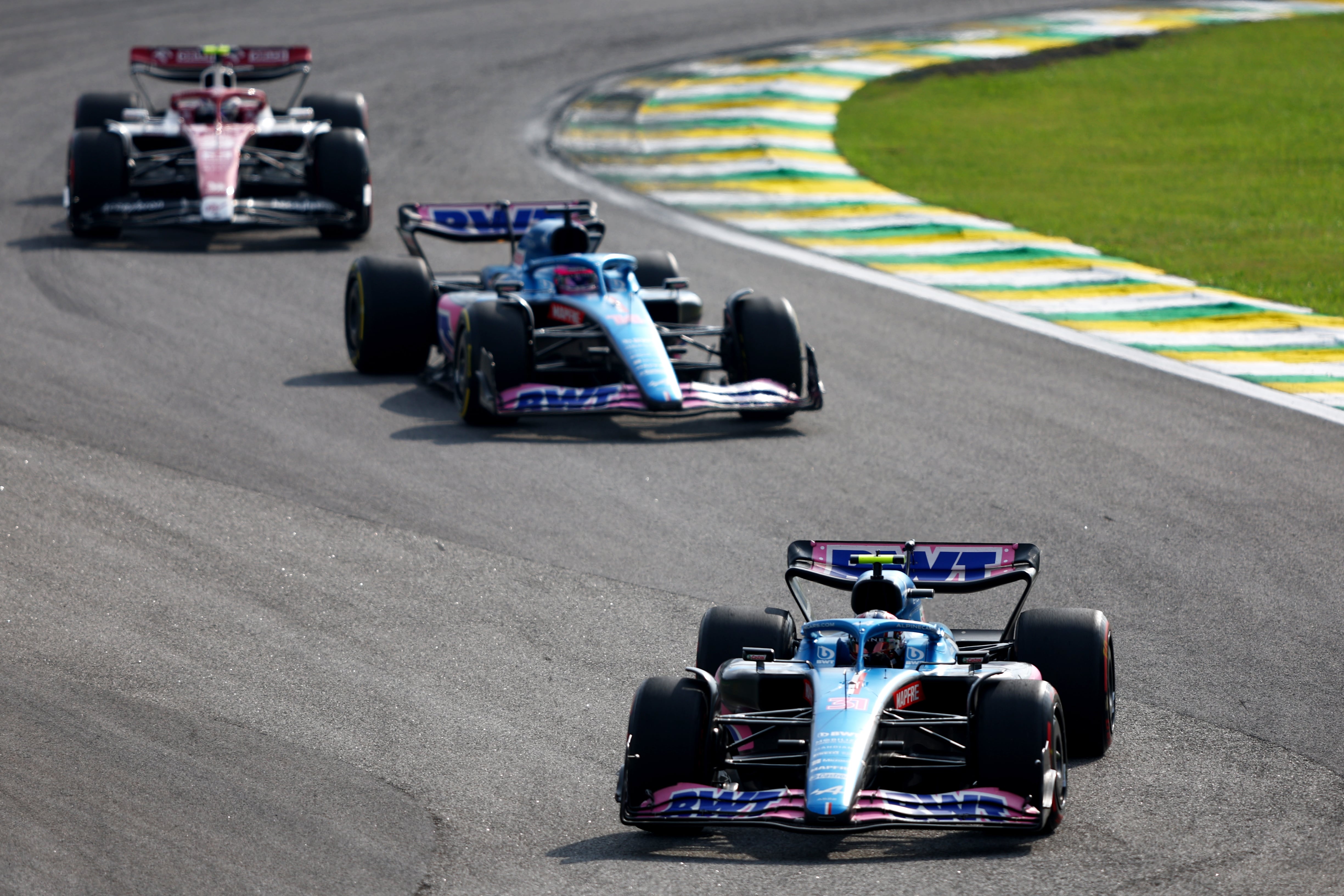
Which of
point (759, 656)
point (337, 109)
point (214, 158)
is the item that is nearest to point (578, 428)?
point (759, 656)

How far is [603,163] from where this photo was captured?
947 inches

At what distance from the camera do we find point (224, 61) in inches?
832

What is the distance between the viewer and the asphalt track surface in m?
7.14

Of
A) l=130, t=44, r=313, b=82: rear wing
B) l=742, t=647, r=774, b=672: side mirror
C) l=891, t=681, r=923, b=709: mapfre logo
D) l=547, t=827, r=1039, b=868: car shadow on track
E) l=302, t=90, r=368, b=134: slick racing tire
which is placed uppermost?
l=130, t=44, r=313, b=82: rear wing

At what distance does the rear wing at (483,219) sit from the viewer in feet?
51.0

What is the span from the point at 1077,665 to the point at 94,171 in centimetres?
1390

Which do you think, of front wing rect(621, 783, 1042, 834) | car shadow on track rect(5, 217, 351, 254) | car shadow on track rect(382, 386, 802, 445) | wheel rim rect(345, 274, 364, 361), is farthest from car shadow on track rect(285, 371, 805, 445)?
front wing rect(621, 783, 1042, 834)

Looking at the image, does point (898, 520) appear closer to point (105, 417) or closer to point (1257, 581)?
point (1257, 581)

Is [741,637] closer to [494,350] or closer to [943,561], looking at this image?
[943,561]

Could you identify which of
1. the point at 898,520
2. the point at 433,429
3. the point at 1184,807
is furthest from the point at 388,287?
the point at 1184,807

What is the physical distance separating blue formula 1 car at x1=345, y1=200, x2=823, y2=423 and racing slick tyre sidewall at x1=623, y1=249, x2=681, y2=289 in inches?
0.5

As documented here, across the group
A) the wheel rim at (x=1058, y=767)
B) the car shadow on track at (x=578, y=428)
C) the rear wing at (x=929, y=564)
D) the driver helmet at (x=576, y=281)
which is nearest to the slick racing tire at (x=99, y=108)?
the car shadow on track at (x=578, y=428)

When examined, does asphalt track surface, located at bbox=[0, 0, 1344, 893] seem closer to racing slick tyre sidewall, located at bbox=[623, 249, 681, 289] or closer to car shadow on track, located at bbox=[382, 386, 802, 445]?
car shadow on track, located at bbox=[382, 386, 802, 445]

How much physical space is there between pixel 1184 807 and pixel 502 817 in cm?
274
